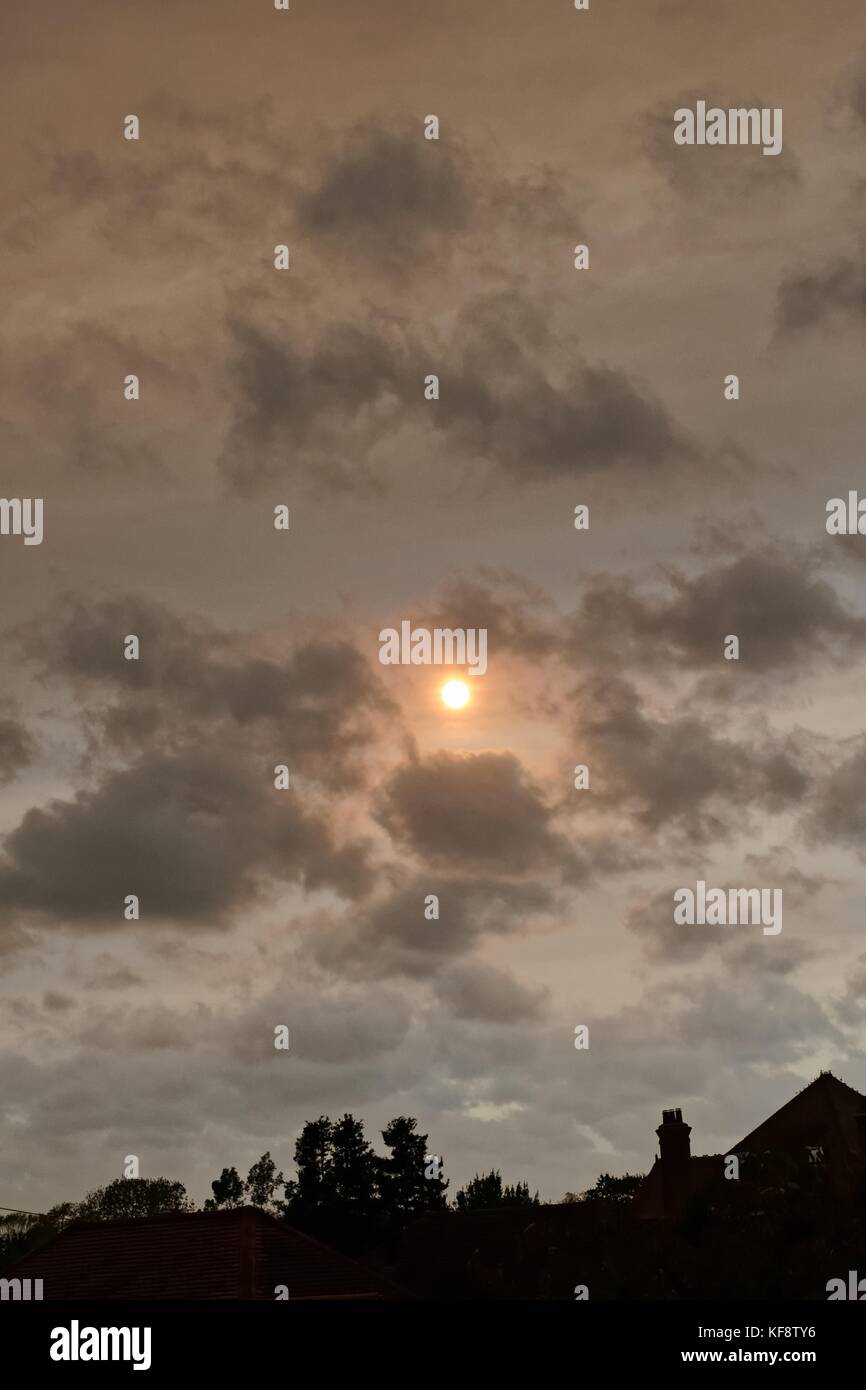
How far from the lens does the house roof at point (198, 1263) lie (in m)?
55.8

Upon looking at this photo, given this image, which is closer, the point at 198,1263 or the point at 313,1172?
the point at 198,1263

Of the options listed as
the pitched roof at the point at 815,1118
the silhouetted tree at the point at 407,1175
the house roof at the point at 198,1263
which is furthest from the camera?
the silhouetted tree at the point at 407,1175

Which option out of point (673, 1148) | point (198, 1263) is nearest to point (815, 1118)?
point (673, 1148)

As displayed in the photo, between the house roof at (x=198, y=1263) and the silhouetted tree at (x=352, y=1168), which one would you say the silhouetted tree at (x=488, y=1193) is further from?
the house roof at (x=198, y=1263)

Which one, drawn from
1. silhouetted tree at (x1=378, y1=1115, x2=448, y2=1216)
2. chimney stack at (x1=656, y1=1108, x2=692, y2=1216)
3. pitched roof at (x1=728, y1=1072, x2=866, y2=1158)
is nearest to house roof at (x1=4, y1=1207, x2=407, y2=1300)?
chimney stack at (x1=656, y1=1108, x2=692, y2=1216)

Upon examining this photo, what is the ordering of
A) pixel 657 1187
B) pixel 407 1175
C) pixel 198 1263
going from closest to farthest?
pixel 198 1263
pixel 657 1187
pixel 407 1175

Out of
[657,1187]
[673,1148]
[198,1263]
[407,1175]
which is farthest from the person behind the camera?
[407,1175]

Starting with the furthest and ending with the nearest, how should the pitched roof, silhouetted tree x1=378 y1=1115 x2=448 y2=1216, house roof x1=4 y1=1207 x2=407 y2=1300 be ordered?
1. silhouetted tree x1=378 y1=1115 x2=448 y2=1216
2. the pitched roof
3. house roof x1=4 y1=1207 x2=407 y2=1300

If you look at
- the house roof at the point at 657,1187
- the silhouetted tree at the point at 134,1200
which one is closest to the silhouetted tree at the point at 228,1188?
the silhouetted tree at the point at 134,1200

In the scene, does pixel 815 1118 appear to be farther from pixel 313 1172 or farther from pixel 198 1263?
pixel 313 1172

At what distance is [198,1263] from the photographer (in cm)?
5675

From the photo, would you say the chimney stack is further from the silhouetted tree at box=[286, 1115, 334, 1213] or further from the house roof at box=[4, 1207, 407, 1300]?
the silhouetted tree at box=[286, 1115, 334, 1213]

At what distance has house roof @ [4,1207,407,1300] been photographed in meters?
55.8

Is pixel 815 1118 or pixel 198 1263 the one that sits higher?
pixel 815 1118
